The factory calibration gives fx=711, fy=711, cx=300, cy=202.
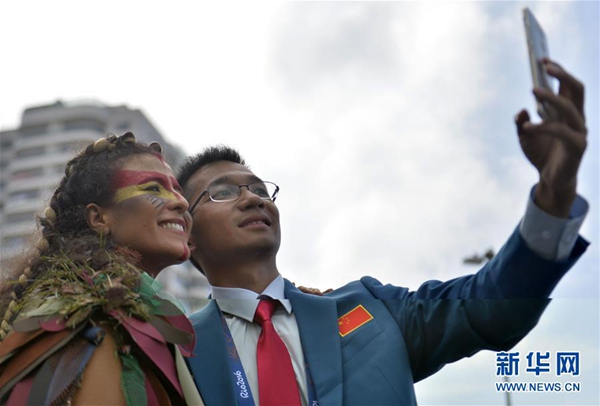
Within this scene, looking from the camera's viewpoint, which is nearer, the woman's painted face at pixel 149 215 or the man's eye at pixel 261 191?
the woman's painted face at pixel 149 215

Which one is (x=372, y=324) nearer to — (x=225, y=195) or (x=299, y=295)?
(x=299, y=295)

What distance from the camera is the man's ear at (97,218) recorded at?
8.57ft

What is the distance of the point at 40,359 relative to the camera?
6.91 feet

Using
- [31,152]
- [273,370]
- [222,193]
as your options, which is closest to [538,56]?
[273,370]

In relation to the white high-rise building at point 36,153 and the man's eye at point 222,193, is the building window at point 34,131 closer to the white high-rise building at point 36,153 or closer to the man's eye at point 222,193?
the white high-rise building at point 36,153

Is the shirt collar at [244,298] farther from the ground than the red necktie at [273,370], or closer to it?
farther from the ground

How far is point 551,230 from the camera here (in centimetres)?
225

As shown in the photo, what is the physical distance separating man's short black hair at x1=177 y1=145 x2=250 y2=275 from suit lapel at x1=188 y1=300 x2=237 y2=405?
0.72m

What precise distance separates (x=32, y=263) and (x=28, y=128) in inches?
1719

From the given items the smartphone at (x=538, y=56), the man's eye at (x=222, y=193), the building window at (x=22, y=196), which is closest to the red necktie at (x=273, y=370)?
the man's eye at (x=222, y=193)

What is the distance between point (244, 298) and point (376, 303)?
60 cm

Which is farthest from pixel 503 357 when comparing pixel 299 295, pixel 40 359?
pixel 40 359

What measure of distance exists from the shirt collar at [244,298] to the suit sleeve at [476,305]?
0.39 m

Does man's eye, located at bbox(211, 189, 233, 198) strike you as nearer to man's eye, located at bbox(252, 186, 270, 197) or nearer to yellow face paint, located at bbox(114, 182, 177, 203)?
man's eye, located at bbox(252, 186, 270, 197)
